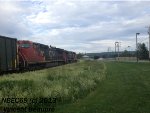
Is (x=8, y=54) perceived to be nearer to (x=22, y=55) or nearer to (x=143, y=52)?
(x=22, y=55)

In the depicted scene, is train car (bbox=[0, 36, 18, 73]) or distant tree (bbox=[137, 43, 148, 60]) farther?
distant tree (bbox=[137, 43, 148, 60])

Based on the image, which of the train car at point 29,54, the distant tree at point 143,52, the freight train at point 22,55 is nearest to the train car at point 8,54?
the freight train at point 22,55

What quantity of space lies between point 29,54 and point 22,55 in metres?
2.24

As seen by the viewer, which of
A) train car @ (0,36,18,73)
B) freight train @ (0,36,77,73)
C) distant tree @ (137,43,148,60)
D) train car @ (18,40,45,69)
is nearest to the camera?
train car @ (0,36,18,73)

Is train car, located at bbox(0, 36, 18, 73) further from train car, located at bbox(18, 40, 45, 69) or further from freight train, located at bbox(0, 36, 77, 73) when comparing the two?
train car, located at bbox(18, 40, 45, 69)

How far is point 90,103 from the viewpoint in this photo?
14.4 meters

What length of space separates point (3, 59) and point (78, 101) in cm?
1588

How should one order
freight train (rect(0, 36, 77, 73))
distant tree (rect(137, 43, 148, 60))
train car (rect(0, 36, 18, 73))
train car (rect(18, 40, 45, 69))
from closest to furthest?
train car (rect(0, 36, 18, 73)), freight train (rect(0, 36, 77, 73)), train car (rect(18, 40, 45, 69)), distant tree (rect(137, 43, 148, 60))

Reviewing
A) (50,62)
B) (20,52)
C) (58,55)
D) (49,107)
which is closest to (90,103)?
(49,107)

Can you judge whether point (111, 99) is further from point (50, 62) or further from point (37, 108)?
point (50, 62)

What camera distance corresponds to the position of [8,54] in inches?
1203

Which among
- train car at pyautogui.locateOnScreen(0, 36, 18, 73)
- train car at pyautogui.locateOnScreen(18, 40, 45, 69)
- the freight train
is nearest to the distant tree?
the freight train

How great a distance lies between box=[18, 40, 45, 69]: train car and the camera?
37.7 meters

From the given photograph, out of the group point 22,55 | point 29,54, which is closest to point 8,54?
point 22,55
